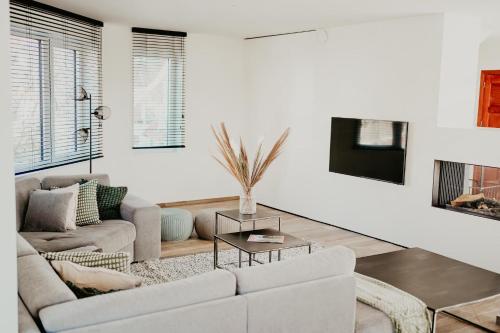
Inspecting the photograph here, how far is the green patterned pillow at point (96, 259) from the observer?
2.88 metres

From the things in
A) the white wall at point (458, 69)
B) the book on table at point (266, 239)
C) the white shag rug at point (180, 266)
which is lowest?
the white shag rug at point (180, 266)

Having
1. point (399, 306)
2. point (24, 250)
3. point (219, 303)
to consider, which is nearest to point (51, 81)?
point (24, 250)

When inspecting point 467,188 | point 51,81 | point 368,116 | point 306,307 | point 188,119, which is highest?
point 51,81

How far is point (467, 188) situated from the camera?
5.49 metres

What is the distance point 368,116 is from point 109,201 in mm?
2997

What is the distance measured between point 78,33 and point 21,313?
485 centimetres

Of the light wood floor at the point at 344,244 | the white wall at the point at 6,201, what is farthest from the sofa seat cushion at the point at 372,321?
the white wall at the point at 6,201

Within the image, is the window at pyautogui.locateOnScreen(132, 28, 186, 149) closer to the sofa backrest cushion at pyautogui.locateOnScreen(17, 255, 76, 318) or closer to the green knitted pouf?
the green knitted pouf

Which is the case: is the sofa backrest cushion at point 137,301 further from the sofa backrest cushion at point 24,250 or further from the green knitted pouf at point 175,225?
the green knitted pouf at point 175,225

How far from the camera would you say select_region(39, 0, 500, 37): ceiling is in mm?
5117

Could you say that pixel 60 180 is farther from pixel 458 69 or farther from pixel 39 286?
pixel 458 69

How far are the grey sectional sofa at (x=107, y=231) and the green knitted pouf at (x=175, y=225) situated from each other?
576mm

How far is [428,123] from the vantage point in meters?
5.60

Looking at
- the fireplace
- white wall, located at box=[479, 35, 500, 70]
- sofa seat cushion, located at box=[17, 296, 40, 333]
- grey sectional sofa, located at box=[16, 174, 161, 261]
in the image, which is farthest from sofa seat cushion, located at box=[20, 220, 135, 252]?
white wall, located at box=[479, 35, 500, 70]
